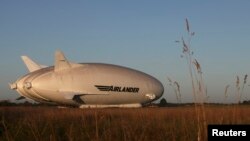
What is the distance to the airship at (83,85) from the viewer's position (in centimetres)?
4550

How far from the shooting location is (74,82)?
46188mm

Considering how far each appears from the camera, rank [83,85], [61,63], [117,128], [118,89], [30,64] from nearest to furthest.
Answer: [117,128], [83,85], [61,63], [118,89], [30,64]

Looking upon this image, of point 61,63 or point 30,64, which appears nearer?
point 61,63

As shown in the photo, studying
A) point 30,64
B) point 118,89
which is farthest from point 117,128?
point 30,64

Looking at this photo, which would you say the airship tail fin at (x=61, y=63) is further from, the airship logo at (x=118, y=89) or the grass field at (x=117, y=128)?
the grass field at (x=117, y=128)

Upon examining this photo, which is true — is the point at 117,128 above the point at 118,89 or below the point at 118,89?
below

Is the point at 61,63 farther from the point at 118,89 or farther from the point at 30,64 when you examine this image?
the point at 30,64

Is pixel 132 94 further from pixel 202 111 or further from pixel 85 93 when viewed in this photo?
pixel 202 111

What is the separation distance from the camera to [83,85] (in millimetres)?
46312

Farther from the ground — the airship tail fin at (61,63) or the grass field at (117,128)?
the airship tail fin at (61,63)

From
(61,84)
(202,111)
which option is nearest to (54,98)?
(61,84)

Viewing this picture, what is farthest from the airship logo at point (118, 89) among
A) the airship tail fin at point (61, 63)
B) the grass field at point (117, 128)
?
the grass field at point (117, 128)

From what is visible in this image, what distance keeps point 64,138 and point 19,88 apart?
40837 mm

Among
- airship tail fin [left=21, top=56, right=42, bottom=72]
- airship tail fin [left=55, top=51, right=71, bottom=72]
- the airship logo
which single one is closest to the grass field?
the airship logo
